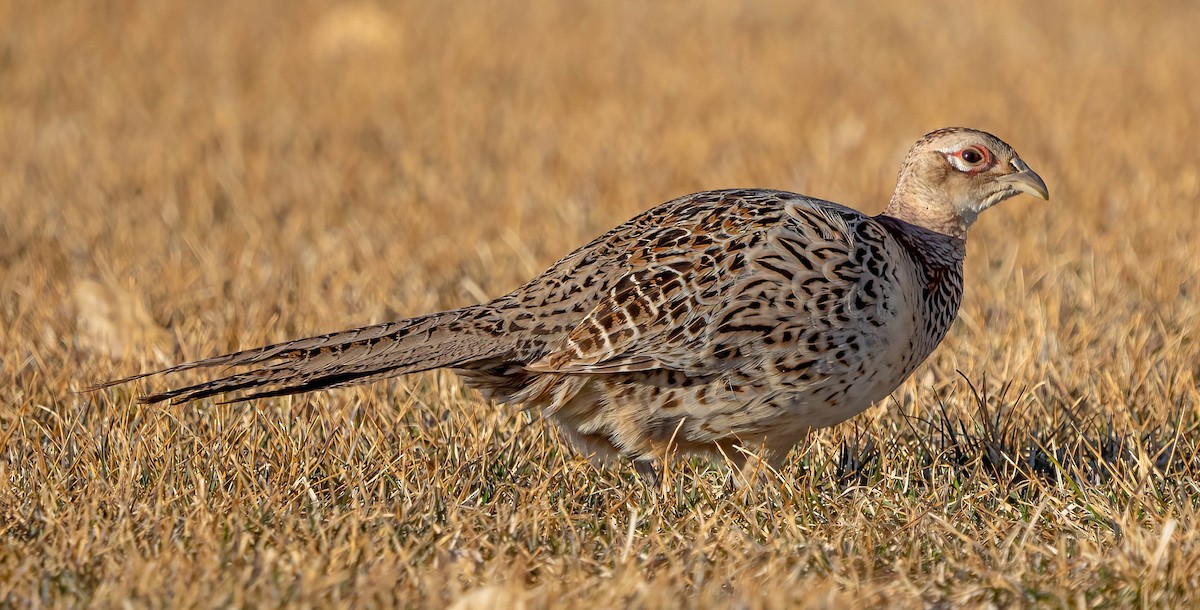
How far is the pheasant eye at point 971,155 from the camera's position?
14.5ft

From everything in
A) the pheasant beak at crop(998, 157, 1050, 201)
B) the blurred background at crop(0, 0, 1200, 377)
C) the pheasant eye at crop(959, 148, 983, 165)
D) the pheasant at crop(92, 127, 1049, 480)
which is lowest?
the pheasant at crop(92, 127, 1049, 480)

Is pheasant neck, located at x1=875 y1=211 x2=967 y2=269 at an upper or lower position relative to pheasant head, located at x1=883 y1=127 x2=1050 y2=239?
lower

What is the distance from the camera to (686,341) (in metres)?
3.74

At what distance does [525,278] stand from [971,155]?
2.53 metres

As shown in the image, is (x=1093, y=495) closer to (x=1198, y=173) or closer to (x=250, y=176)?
(x=1198, y=173)

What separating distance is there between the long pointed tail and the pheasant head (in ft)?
4.49

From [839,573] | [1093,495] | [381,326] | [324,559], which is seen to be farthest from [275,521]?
[1093,495]

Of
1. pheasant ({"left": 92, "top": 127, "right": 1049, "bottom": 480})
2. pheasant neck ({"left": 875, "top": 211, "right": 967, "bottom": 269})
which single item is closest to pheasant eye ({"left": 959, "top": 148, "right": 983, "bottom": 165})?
pheasant neck ({"left": 875, "top": 211, "right": 967, "bottom": 269})

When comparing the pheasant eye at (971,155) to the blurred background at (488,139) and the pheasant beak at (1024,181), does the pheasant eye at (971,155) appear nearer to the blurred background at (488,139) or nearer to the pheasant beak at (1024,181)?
the pheasant beak at (1024,181)

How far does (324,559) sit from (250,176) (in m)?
5.28

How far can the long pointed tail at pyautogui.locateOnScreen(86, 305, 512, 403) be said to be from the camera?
144 inches

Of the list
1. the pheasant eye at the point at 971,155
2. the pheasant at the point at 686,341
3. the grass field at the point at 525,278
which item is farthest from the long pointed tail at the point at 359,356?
the pheasant eye at the point at 971,155

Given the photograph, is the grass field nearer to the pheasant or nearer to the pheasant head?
the pheasant

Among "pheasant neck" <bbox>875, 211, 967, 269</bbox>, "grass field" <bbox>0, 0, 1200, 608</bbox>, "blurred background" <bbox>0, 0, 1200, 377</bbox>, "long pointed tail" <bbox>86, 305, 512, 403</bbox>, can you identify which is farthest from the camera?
"blurred background" <bbox>0, 0, 1200, 377</bbox>
